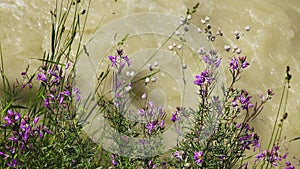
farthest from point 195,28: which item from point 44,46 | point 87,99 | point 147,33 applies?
point 87,99

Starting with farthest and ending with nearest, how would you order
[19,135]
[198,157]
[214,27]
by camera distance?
[214,27] → [198,157] → [19,135]

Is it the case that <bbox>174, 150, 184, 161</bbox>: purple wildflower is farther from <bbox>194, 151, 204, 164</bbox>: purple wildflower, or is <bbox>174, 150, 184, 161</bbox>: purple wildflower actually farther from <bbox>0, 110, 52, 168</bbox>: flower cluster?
<bbox>0, 110, 52, 168</bbox>: flower cluster

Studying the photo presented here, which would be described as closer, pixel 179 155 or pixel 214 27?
pixel 179 155

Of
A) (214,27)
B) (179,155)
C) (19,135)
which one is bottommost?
(19,135)

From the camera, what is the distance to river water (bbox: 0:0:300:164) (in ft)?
13.4

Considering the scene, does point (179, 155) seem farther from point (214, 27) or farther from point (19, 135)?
point (214, 27)

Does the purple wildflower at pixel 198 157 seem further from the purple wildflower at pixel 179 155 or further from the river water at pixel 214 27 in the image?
the river water at pixel 214 27

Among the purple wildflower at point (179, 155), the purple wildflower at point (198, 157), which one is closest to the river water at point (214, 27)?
the purple wildflower at point (179, 155)

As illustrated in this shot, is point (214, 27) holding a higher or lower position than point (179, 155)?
higher

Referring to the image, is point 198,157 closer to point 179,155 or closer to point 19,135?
point 179,155

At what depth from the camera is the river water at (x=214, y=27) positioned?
13.4ft

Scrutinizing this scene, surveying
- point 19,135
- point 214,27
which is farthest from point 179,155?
point 214,27

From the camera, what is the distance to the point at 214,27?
14.6 ft

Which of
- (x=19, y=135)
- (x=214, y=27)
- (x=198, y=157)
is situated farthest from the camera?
(x=214, y=27)
